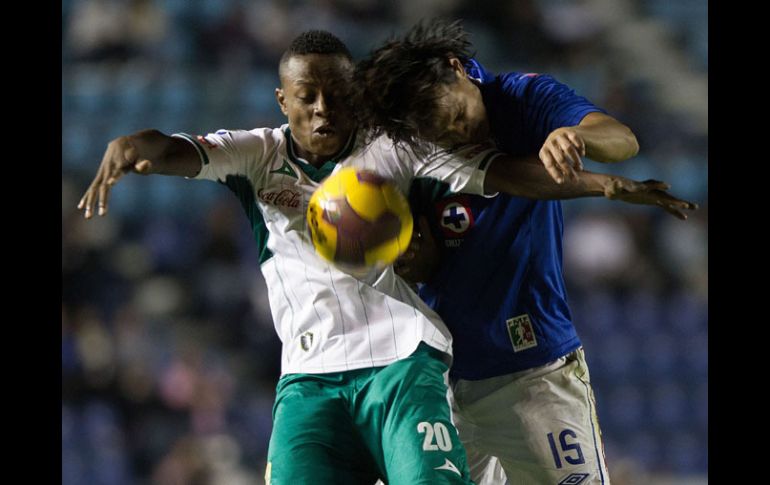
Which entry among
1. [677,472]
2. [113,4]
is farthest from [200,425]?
[113,4]

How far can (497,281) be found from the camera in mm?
3908

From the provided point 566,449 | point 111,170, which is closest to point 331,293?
point 111,170

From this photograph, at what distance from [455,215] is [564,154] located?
94 centimetres

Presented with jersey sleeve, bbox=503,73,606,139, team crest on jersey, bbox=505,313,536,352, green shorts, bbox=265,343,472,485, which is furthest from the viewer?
team crest on jersey, bbox=505,313,536,352

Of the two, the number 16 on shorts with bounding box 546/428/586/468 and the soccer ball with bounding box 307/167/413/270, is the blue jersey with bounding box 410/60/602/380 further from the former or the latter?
the soccer ball with bounding box 307/167/413/270

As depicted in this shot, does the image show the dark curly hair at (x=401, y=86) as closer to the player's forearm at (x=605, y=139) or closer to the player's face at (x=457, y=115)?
the player's face at (x=457, y=115)

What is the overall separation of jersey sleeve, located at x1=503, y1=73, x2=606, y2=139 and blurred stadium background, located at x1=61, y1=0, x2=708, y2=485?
13.7 feet

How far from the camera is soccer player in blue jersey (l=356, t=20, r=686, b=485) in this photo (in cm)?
362

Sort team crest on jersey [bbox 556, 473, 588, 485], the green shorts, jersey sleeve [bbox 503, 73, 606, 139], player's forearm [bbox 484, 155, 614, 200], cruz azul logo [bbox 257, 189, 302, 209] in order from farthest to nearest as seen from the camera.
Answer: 1. team crest on jersey [bbox 556, 473, 588, 485]
2. cruz azul logo [bbox 257, 189, 302, 209]
3. jersey sleeve [bbox 503, 73, 606, 139]
4. player's forearm [bbox 484, 155, 614, 200]
5. the green shorts

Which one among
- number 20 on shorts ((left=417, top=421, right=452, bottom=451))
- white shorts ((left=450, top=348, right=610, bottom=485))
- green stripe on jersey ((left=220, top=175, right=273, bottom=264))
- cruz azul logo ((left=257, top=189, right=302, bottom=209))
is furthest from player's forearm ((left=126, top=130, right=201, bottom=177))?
white shorts ((left=450, top=348, right=610, bottom=485))

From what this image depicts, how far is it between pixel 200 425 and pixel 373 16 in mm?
4422

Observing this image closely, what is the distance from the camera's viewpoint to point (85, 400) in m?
7.54

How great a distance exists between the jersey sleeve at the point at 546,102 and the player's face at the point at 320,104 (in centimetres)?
65

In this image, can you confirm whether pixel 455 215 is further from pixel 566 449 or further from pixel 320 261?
pixel 566 449
